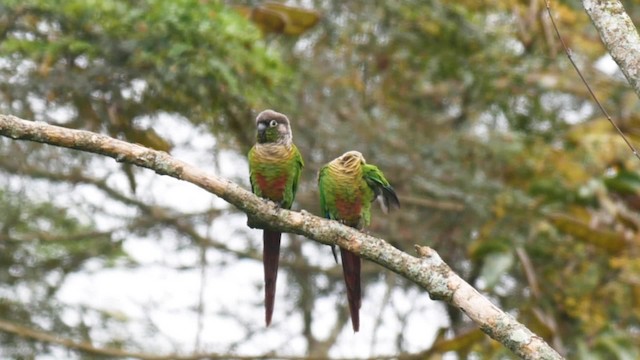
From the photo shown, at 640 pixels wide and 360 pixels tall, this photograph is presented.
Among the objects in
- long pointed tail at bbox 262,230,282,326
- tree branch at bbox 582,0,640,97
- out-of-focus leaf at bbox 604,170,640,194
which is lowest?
out-of-focus leaf at bbox 604,170,640,194

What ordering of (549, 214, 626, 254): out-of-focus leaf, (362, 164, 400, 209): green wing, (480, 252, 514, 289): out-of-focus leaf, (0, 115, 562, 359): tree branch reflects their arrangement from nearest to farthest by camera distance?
(0, 115, 562, 359): tree branch → (362, 164, 400, 209): green wing → (480, 252, 514, 289): out-of-focus leaf → (549, 214, 626, 254): out-of-focus leaf

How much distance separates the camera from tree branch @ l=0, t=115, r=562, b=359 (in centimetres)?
379

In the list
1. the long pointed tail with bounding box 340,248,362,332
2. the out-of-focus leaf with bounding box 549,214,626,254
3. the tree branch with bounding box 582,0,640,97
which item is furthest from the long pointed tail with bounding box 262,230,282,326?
the out-of-focus leaf with bounding box 549,214,626,254

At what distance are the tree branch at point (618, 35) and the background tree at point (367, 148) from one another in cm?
281

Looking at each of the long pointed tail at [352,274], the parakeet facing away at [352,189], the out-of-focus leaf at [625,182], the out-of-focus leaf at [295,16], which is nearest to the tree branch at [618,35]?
the long pointed tail at [352,274]

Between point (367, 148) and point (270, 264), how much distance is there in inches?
133

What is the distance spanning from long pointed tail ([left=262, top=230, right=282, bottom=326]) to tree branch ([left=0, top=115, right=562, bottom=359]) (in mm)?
331

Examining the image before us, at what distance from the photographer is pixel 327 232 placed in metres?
4.09

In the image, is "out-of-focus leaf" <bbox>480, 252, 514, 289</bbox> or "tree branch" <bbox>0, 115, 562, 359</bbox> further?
"out-of-focus leaf" <bbox>480, 252, 514, 289</bbox>

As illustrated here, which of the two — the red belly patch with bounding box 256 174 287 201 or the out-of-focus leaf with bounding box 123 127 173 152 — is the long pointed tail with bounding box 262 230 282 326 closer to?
the red belly patch with bounding box 256 174 287 201

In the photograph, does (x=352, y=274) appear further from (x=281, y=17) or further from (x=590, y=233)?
(x=590, y=233)

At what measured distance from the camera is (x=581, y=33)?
29.7 ft

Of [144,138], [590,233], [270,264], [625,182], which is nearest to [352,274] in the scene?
[270,264]

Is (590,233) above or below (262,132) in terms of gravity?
below
